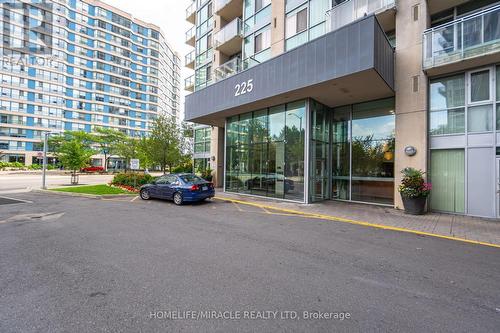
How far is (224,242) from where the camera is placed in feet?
18.7

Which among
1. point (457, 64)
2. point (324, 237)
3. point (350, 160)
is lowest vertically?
point (324, 237)

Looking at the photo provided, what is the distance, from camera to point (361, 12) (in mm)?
10867

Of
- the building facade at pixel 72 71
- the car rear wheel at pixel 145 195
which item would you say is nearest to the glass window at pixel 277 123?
the car rear wheel at pixel 145 195

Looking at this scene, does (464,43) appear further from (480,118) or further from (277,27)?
(277,27)

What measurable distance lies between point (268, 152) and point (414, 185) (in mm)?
7162

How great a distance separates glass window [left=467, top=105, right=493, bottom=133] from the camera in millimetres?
8837

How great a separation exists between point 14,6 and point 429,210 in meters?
83.8

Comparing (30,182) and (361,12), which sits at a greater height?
(361,12)

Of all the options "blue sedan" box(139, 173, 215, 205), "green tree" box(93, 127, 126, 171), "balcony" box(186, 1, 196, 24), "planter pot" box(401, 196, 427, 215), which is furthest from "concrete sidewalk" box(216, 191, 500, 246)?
"green tree" box(93, 127, 126, 171)

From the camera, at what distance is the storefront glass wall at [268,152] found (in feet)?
40.1

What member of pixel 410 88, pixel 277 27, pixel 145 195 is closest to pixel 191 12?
pixel 277 27

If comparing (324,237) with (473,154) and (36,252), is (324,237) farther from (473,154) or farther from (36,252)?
(473,154)

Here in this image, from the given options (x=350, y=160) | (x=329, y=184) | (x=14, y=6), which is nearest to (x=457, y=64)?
(x=350, y=160)

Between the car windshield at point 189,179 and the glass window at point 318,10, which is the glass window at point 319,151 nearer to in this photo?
the glass window at point 318,10
